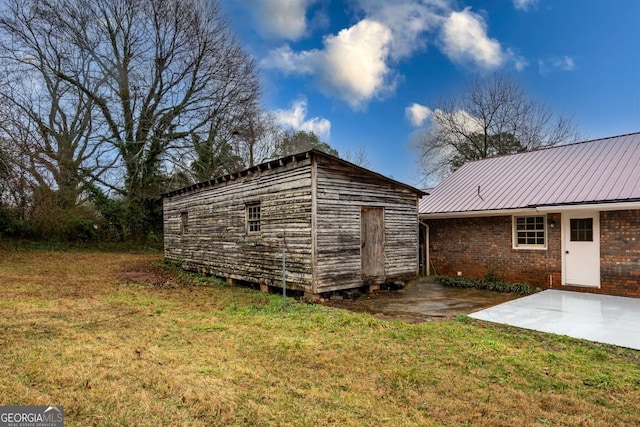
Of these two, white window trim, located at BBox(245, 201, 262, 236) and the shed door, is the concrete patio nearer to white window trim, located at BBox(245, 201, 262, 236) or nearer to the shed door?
the shed door

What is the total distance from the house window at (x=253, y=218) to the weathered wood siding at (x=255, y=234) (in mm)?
152


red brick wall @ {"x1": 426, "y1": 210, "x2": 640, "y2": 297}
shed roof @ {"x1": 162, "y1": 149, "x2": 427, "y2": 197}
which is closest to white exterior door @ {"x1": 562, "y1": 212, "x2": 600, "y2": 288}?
red brick wall @ {"x1": 426, "y1": 210, "x2": 640, "y2": 297}

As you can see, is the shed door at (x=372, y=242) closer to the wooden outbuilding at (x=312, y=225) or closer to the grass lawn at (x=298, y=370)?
the wooden outbuilding at (x=312, y=225)

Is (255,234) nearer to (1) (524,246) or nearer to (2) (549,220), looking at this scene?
(1) (524,246)

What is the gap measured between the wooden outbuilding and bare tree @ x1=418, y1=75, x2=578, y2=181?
1753cm

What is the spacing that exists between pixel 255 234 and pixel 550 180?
357 inches

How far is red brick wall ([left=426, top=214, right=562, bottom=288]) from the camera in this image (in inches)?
399

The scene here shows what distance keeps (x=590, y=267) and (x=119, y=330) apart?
1101cm

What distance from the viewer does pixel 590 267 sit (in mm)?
9344

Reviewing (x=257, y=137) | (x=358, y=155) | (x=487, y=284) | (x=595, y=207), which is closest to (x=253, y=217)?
(x=487, y=284)

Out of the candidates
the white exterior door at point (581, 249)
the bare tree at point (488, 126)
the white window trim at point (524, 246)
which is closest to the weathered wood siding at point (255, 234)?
the white window trim at point (524, 246)

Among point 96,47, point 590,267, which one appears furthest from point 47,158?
point 590,267

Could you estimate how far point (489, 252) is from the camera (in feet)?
37.3

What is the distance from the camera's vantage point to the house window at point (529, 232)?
34.0 feet
